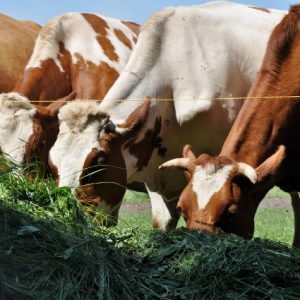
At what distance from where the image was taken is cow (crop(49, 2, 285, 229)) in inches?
308

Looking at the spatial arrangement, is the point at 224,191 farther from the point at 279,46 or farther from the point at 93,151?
the point at 93,151

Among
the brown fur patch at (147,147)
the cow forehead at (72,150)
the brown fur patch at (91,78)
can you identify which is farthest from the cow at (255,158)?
the brown fur patch at (91,78)

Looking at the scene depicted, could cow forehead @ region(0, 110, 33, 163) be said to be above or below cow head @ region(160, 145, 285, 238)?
below

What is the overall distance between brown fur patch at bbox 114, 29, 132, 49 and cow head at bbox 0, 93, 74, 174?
154 cm

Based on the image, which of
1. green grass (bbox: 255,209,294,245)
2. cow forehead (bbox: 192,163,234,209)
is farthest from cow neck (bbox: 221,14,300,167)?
green grass (bbox: 255,209,294,245)

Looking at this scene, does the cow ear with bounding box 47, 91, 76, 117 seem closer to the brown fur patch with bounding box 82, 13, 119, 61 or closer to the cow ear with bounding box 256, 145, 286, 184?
the brown fur patch with bounding box 82, 13, 119, 61

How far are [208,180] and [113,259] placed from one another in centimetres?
207

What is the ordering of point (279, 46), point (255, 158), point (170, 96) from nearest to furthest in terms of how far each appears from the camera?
point (255, 158) < point (279, 46) < point (170, 96)

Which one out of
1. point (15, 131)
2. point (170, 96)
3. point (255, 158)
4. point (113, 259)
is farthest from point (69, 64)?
point (113, 259)

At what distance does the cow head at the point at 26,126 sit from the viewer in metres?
8.12

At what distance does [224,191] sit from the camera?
20.2ft

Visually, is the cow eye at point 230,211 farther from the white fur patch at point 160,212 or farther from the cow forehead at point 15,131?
the white fur patch at point 160,212

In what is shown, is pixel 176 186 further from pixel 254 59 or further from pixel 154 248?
pixel 154 248

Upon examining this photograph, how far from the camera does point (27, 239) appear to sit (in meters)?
4.06
